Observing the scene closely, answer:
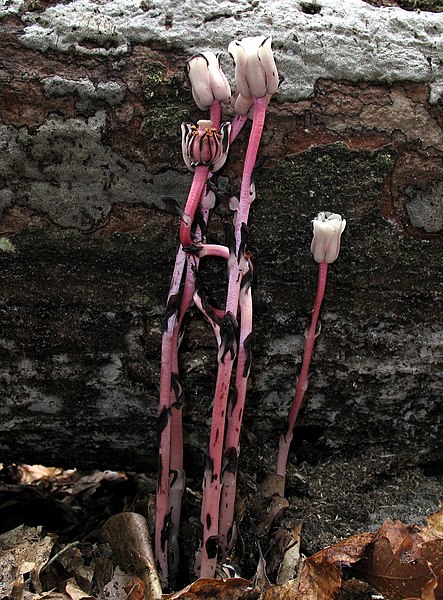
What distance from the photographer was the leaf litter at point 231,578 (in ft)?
5.53

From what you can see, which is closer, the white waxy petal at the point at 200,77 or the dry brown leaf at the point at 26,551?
the white waxy petal at the point at 200,77

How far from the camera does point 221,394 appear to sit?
1.73m

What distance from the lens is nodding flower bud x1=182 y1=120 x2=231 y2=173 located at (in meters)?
1.60

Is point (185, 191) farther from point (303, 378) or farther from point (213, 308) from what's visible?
point (303, 378)

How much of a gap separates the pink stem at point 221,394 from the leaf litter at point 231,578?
13 centimetres

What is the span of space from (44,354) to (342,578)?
1060 mm

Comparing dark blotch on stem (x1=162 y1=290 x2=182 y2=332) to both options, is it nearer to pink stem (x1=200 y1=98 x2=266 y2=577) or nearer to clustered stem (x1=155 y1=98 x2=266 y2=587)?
clustered stem (x1=155 y1=98 x2=266 y2=587)

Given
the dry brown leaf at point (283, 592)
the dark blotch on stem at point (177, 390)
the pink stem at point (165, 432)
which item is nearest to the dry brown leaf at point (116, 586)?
the pink stem at point (165, 432)

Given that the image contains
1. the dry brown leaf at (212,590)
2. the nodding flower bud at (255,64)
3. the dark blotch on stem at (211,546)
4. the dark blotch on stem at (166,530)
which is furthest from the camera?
the dark blotch on stem at (166,530)

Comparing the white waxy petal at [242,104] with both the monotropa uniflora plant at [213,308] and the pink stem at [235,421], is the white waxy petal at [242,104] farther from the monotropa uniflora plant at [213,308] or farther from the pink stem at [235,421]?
the pink stem at [235,421]

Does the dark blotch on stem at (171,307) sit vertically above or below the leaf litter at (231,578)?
above

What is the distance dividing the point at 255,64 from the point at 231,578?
130 cm

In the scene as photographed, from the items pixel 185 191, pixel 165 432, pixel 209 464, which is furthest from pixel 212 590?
pixel 185 191

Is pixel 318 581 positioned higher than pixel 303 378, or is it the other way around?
pixel 303 378
